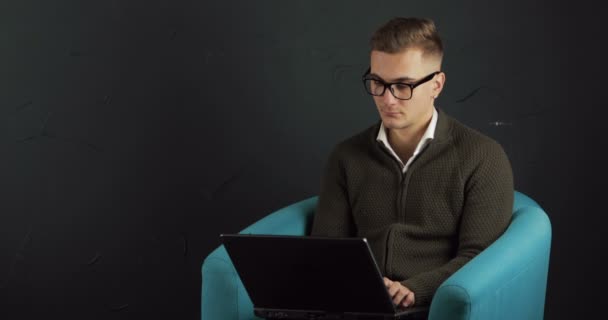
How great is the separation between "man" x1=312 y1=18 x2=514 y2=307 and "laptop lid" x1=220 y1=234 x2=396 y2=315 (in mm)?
159

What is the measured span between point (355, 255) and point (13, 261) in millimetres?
1742

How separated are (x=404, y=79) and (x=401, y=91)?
0.11ft

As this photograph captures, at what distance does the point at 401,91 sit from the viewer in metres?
2.34

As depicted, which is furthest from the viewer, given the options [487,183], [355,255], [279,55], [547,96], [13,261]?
[13,261]

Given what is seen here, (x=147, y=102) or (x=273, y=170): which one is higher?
(x=147, y=102)

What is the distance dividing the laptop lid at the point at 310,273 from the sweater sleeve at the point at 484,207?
10.2 inches


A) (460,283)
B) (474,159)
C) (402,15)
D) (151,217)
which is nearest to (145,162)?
(151,217)

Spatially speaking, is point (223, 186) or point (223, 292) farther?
point (223, 186)

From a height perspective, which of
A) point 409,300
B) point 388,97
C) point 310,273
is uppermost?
point 388,97

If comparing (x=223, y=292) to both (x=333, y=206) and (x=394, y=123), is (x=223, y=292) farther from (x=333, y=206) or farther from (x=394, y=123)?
(x=394, y=123)

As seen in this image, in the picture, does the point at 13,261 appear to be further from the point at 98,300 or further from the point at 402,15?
the point at 402,15

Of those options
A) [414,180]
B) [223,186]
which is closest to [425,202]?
[414,180]

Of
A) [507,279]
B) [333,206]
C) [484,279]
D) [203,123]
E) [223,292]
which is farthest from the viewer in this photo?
[203,123]

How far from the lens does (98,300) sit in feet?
10.8
